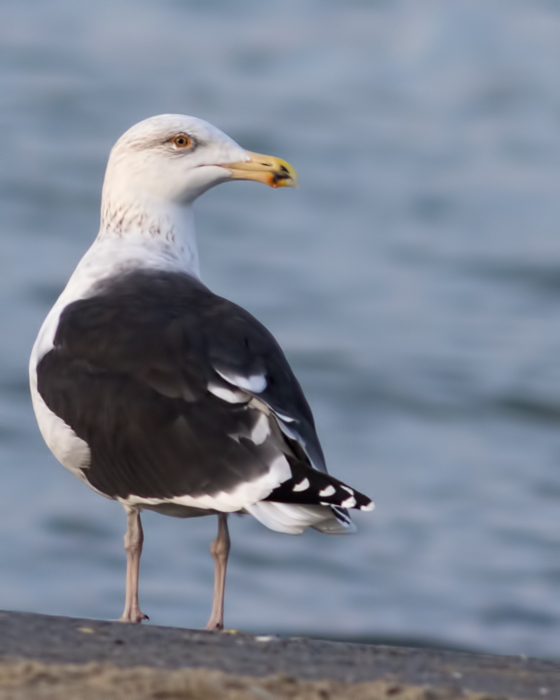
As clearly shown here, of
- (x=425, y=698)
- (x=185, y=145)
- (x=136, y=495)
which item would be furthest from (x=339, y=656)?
(x=185, y=145)

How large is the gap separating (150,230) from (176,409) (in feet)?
5.30

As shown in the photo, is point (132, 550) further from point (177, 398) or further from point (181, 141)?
point (181, 141)

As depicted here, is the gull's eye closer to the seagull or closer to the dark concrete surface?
the seagull

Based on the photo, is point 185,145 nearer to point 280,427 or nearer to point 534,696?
point 280,427

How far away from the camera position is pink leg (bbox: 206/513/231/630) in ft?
17.0

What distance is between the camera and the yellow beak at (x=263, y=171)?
616cm

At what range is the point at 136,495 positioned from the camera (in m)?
5.04

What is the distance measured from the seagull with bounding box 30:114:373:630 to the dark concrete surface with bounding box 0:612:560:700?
0.53 m

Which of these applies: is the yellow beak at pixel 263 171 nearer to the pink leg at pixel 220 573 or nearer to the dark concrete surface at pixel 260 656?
the pink leg at pixel 220 573

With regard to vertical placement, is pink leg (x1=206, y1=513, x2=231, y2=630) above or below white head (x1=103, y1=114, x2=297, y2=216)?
below

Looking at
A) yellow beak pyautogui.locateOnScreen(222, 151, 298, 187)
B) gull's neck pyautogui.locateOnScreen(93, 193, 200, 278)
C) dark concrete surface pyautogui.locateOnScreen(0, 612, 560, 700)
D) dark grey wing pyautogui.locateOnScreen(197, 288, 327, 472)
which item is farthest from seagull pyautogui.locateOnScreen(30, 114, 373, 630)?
yellow beak pyautogui.locateOnScreen(222, 151, 298, 187)

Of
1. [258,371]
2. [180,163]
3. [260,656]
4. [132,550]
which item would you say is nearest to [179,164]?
[180,163]

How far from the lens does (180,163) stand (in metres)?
6.20

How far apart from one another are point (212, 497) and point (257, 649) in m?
0.88
